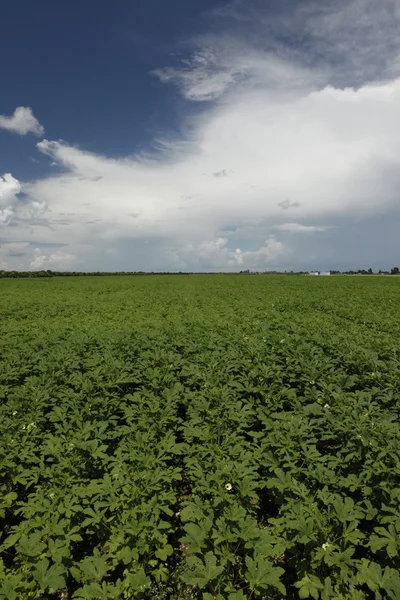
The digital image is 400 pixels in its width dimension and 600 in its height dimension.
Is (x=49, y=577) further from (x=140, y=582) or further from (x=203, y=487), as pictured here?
(x=203, y=487)

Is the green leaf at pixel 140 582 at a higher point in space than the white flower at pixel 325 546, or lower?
lower

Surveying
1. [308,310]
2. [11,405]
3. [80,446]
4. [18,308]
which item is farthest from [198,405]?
[18,308]

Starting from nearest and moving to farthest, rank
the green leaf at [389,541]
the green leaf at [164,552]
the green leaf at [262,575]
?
the green leaf at [262,575] → the green leaf at [389,541] → the green leaf at [164,552]

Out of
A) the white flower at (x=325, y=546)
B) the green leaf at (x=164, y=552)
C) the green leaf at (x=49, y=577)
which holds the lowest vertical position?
the green leaf at (x=164, y=552)

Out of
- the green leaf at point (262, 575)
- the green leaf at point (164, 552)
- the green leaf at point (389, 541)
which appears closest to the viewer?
the green leaf at point (262, 575)

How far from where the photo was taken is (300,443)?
395cm

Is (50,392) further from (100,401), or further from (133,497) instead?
(133,497)

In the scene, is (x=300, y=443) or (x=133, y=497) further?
(x=300, y=443)

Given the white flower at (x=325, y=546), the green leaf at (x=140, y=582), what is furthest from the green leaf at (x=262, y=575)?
the green leaf at (x=140, y=582)

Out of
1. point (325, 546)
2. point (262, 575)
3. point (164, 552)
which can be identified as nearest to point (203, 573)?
point (262, 575)

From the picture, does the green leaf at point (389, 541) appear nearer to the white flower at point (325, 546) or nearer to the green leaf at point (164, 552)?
the white flower at point (325, 546)

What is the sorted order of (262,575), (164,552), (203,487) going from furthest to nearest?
(203,487), (164,552), (262,575)

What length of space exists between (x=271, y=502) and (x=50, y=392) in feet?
12.0

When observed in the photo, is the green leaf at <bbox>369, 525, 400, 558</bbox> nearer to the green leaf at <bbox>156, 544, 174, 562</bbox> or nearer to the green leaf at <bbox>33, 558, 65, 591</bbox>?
the green leaf at <bbox>156, 544, 174, 562</bbox>
